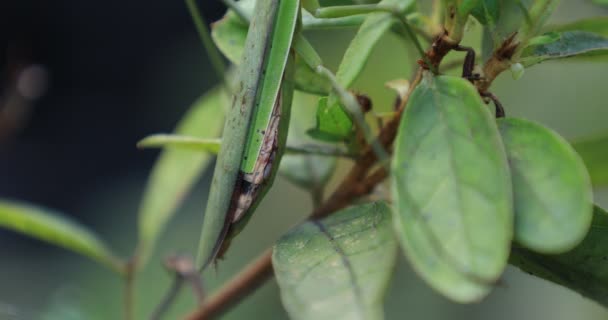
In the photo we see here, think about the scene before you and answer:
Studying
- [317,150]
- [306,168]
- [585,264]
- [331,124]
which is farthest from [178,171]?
[585,264]

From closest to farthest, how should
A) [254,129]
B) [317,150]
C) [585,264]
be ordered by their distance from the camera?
[585,264], [254,129], [317,150]

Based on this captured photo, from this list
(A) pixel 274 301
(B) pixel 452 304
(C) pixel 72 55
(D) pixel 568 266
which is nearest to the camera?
(D) pixel 568 266

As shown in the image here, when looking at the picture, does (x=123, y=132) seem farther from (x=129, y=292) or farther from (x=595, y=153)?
(x=595, y=153)

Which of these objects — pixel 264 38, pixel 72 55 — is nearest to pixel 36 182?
pixel 72 55

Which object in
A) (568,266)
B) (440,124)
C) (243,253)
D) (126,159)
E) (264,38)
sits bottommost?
(126,159)

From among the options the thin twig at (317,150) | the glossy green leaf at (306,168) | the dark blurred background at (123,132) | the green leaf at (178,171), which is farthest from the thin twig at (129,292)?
the thin twig at (317,150)

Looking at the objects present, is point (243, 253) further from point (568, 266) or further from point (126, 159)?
point (126, 159)
